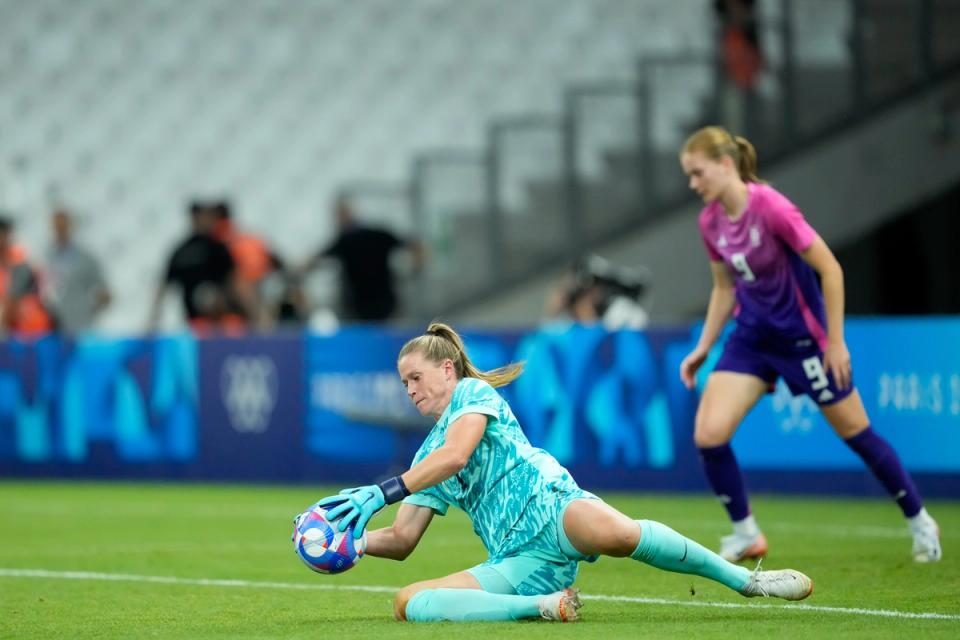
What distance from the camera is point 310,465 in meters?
15.5

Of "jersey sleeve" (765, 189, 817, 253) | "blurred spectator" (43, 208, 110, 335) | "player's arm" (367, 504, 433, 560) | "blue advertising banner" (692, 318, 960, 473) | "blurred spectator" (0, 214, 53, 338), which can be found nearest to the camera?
"player's arm" (367, 504, 433, 560)

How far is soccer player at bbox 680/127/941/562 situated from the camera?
28.3 ft

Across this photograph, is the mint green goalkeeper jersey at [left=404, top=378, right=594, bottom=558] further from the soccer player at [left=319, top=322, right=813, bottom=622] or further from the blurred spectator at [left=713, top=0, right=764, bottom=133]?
the blurred spectator at [left=713, top=0, right=764, bottom=133]

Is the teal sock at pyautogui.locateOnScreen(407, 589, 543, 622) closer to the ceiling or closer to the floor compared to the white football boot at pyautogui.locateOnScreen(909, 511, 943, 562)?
closer to the ceiling

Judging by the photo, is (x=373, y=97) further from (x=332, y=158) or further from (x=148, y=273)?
(x=148, y=273)

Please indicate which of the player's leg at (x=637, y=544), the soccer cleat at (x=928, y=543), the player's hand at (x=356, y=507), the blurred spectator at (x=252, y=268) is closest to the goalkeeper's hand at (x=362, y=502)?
the player's hand at (x=356, y=507)

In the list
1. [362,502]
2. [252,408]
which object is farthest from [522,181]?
[362,502]

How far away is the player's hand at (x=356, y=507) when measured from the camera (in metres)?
6.22

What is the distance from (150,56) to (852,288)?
30.8ft

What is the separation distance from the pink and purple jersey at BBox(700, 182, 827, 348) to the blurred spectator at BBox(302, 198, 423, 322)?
8326 millimetres

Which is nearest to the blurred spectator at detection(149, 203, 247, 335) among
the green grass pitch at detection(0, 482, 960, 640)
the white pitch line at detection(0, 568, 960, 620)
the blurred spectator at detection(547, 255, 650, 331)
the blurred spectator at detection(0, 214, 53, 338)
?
the blurred spectator at detection(0, 214, 53, 338)

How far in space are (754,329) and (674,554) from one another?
2567 mm

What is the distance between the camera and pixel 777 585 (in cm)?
673

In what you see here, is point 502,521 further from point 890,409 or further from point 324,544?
point 890,409
